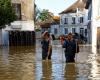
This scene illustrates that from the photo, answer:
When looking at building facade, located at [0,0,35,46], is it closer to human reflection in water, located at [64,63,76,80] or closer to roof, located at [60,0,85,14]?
human reflection in water, located at [64,63,76,80]

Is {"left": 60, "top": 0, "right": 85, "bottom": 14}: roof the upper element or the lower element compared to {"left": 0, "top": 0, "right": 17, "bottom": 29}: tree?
upper

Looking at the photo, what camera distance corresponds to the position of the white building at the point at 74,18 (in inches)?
3935

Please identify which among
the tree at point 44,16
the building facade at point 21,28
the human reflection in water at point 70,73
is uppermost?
the tree at point 44,16

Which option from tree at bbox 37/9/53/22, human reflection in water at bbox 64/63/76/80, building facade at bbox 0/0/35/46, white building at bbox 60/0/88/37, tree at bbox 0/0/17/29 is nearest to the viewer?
human reflection in water at bbox 64/63/76/80

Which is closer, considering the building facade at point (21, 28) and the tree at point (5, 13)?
the tree at point (5, 13)

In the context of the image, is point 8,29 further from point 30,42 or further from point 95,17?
point 95,17

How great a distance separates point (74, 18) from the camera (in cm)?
10544

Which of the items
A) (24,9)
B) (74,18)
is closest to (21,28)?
(24,9)

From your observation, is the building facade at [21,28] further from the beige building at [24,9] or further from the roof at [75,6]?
the roof at [75,6]

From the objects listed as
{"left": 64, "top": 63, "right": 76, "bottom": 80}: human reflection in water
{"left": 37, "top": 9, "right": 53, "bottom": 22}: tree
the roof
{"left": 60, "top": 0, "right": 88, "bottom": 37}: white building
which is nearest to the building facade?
{"left": 64, "top": 63, "right": 76, "bottom": 80}: human reflection in water

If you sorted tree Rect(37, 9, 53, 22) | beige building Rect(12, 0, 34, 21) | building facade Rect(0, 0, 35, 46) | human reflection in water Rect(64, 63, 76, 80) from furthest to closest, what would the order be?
1. tree Rect(37, 9, 53, 22)
2. beige building Rect(12, 0, 34, 21)
3. building facade Rect(0, 0, 35, 46)
4. human reflection in water Rect(64, 63, 76, 80)

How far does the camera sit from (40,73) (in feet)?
58.3

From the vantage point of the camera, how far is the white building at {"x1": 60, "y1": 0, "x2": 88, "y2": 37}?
99.9m

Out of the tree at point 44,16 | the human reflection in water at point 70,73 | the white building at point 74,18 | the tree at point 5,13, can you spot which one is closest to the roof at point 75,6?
the white building at point 74,18
